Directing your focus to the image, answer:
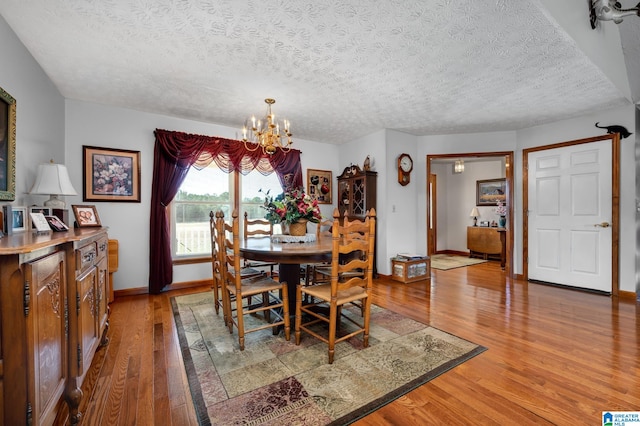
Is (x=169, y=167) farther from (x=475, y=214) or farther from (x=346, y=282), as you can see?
(x=475, y=214)

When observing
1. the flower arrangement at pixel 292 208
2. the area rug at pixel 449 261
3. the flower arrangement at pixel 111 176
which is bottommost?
the area rug at pixel 449 261

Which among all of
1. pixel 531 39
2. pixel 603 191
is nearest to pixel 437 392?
pixel 531 39

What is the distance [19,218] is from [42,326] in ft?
3.88

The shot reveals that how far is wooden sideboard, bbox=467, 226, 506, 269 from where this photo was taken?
18.6 ft

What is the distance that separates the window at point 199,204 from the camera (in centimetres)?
406

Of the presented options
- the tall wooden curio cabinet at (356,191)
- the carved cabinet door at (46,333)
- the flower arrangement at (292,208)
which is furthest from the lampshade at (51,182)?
the tall wooden curio cabinet at (356,191)

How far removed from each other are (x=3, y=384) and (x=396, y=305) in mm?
3047

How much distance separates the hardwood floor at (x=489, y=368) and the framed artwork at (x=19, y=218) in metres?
1.06

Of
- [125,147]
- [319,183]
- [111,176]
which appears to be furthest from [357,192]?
[111,176]

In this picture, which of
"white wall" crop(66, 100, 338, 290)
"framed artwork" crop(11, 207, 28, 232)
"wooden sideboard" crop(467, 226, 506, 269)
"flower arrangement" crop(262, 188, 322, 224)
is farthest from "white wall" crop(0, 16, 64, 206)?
"wooden sideboard" crop(467, 226, 506, 269)

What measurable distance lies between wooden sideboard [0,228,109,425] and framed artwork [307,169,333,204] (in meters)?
3.73

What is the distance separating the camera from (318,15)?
1.84m

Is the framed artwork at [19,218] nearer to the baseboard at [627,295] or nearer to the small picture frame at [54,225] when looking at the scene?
the small picture frame at [54,225]

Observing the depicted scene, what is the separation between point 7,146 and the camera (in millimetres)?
1881
